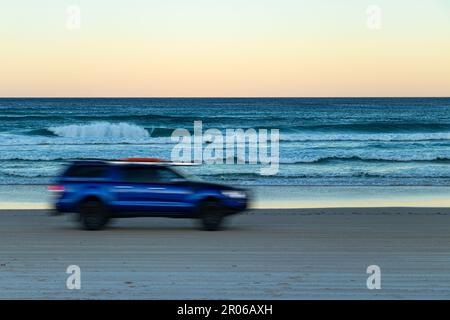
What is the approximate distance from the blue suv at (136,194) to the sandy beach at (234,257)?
0.45 m

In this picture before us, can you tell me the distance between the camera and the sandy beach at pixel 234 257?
11344 mm

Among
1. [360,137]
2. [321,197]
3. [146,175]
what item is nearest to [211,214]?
[146,175]

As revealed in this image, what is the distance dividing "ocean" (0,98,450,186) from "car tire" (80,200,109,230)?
15194 mm

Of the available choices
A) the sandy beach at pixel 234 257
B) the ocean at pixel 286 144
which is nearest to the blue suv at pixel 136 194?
the sandy beach at pixel 234 257

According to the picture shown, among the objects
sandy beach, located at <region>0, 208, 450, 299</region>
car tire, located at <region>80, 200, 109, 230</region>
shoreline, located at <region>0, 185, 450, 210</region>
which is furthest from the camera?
shoreline, located at <region>0, 185, 450, 210</region>

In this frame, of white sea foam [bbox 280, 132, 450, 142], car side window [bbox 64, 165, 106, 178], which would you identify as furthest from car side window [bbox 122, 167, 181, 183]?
white sea foam [bbox 280, 132, 450, 142]

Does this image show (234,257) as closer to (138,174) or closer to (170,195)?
(170,195)

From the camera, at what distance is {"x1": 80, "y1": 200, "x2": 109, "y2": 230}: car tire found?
18.2 metres

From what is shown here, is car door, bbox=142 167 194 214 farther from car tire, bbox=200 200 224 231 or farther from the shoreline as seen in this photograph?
the shoreline
